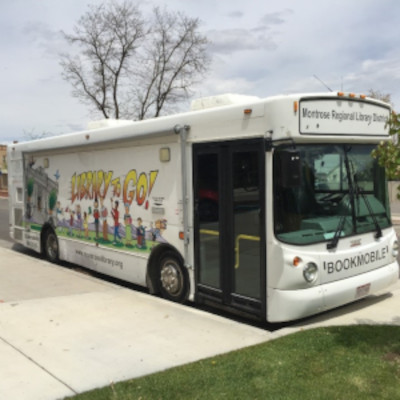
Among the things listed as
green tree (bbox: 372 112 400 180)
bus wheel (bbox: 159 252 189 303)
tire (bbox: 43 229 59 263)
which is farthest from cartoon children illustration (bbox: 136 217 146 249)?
green tree (bbox: 372 112 400 180)

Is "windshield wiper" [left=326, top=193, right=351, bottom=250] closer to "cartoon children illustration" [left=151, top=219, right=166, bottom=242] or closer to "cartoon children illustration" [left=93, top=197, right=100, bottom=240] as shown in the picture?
"cartoon children illustration" [left=151, top=219, right=166, bottom=242]

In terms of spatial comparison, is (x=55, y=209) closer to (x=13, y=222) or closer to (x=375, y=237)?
(x=13, y=222)

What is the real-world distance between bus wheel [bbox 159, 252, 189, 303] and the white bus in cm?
1

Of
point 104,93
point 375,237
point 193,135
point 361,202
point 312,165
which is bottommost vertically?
point 375,237

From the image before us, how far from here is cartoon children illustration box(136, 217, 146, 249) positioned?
7105 millimetres

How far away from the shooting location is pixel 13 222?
452 inches

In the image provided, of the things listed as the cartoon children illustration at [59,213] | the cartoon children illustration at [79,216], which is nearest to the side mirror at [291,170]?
the cartoon children illustration at [79,216]

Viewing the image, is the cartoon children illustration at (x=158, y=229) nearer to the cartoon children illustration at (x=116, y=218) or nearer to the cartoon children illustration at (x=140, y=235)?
the cartoon children illustration at (x=140, y=235)

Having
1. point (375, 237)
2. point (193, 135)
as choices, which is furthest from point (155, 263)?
point (375, 237)

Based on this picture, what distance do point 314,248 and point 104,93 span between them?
1160 inches

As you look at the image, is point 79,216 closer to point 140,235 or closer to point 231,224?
point 140,235

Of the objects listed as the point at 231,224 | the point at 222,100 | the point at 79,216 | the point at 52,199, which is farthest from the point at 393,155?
the point at 52,199

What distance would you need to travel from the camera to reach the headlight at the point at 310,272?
5160 mm

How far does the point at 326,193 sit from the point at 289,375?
87.4 inches
